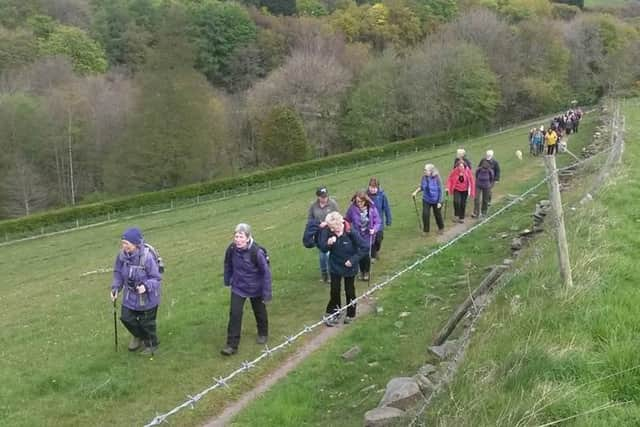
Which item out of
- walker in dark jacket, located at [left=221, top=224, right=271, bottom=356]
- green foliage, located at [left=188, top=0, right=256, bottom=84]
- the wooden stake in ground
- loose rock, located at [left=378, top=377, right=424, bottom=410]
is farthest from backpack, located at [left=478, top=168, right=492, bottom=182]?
green foliage, located at [left=188, top=0, right=256, bottom=84]

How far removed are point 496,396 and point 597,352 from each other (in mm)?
1359

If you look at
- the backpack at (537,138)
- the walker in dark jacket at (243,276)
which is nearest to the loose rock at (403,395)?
the walker in dark jacket at (243,276)

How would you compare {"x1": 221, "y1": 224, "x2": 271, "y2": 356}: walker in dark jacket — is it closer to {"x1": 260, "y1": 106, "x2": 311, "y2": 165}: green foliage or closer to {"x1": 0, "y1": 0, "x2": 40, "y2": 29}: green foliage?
{"x1": 260, "y1": 106, "x2": 311, "y2": 165}: green foliage

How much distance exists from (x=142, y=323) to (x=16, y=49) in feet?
294

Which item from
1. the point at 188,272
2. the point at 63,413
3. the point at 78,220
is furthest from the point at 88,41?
the point at 63,413

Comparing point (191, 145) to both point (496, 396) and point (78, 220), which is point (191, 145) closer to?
point (78, 220)

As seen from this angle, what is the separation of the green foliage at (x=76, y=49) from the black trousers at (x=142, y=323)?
88.2 m

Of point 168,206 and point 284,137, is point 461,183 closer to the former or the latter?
point 168,206

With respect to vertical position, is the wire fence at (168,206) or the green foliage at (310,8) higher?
the green foliage at (310,8)

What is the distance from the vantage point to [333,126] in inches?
3071

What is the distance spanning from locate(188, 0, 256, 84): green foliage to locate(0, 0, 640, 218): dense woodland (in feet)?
0.78

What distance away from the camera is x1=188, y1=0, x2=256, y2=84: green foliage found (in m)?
99.4

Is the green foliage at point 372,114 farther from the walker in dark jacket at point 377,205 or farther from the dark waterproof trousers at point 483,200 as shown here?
the walker in dark jacket at point 377,205

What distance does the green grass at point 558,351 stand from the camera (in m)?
5.47
